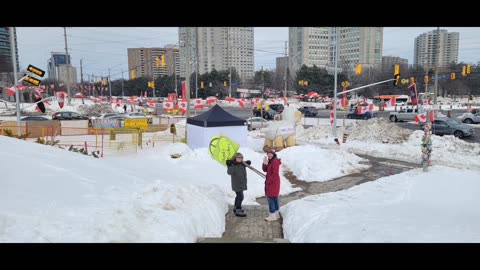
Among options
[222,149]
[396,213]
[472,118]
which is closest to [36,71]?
[222,149]

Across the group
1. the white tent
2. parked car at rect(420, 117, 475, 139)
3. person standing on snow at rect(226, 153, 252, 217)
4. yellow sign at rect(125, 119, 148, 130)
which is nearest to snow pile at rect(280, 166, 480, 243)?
person standing on snow at rect(226, 153, 252, 217)

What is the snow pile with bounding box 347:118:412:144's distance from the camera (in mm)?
23250

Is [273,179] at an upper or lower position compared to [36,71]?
lower

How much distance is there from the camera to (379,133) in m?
24.1

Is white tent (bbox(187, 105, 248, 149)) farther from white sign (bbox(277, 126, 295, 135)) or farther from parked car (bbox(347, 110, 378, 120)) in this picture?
parked car (bbox(347, 110, 378, 120))

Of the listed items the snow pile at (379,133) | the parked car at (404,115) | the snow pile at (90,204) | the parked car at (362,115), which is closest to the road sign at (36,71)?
the snow pile at (90,204)

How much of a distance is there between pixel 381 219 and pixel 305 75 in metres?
69.7

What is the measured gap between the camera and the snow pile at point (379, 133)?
76.3ft

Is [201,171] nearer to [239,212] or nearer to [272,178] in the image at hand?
[239,212]

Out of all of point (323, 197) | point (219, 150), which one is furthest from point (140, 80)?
point (323, 197)

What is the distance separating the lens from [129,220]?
5.24m

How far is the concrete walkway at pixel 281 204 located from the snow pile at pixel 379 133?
16.8 ft

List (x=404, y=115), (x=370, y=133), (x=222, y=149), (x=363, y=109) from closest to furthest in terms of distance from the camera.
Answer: (x=222, y=149) < (x=370, y=133) < (x=363, y=109) < (x=404, y=115)

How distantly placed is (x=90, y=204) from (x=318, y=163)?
11.2 metres
